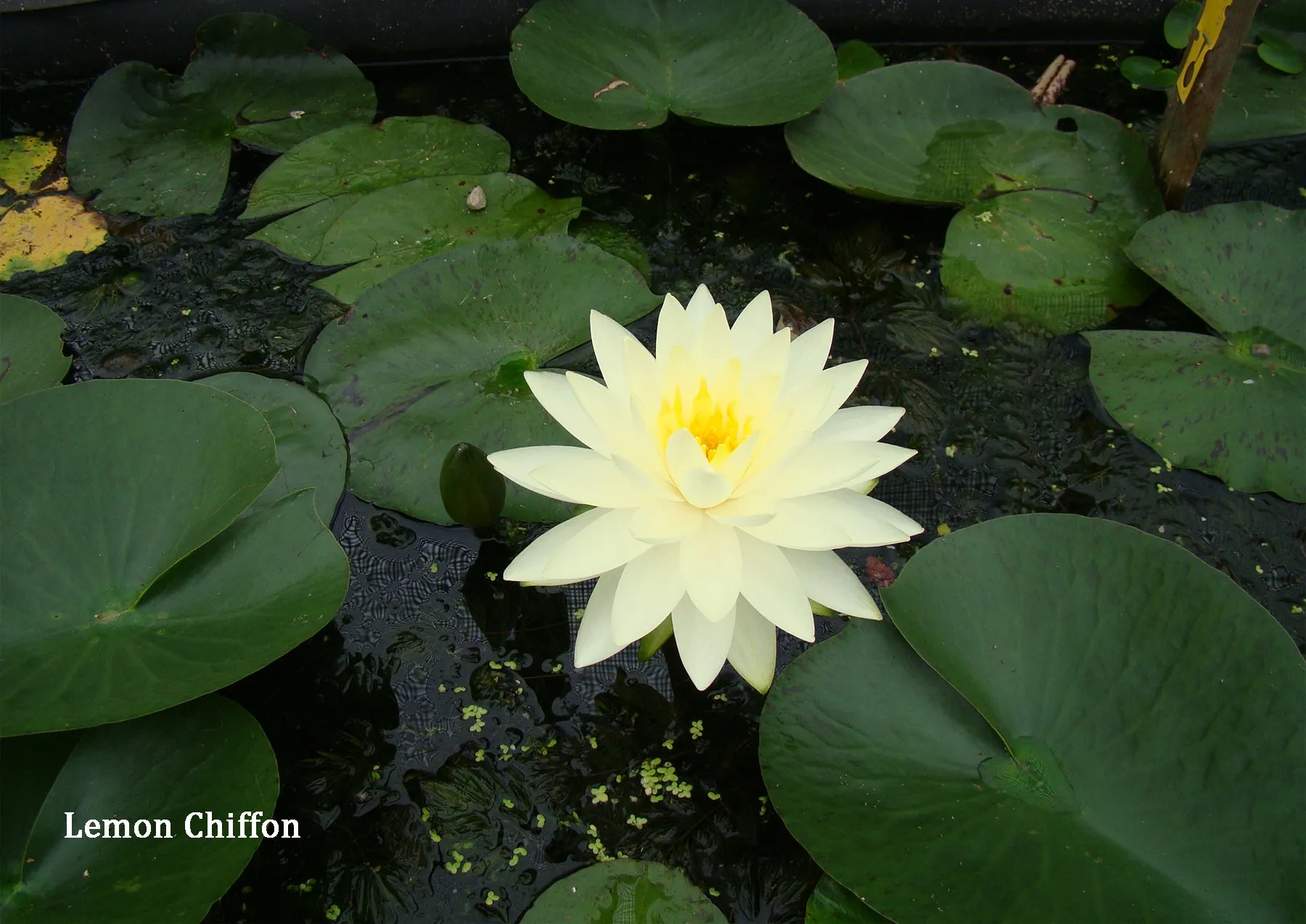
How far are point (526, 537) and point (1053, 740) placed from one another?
104cm

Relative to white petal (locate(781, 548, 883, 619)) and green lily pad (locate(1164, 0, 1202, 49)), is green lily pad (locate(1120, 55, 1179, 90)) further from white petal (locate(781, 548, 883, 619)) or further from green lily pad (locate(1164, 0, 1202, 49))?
white petal (locate(781, 548, 883, 619))

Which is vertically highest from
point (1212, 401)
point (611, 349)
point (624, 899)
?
point (611, 349)

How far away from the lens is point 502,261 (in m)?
2.07

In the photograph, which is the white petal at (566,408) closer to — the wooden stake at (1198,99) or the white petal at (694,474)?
the white petal at (694,474)

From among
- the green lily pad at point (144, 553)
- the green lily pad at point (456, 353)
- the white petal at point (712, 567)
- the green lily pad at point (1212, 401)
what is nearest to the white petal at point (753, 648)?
the white petal at point (712, 567)

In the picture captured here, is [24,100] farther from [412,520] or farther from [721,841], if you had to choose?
[721,841]

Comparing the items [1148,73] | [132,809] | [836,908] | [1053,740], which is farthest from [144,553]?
[1148,73]

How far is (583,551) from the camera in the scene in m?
1.27

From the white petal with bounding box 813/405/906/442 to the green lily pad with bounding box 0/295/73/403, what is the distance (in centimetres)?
160

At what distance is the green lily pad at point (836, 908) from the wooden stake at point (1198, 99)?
79.0 inches

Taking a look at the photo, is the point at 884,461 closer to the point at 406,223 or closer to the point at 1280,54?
the point at 406,223

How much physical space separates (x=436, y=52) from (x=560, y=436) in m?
1.74

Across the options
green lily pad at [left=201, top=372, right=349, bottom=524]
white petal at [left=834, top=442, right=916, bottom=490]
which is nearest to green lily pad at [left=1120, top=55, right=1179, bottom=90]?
white petal at [left=834, top=442, right=916, bottom=490]

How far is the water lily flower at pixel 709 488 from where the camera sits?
1.27 metres
